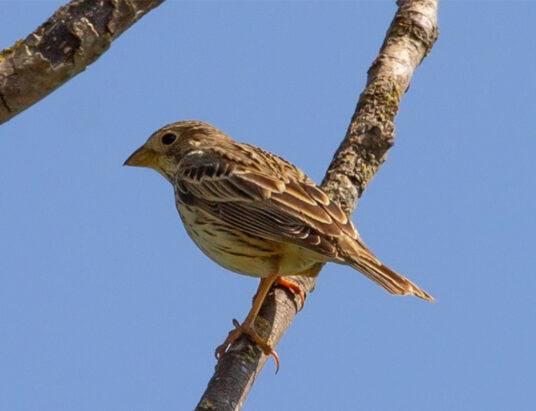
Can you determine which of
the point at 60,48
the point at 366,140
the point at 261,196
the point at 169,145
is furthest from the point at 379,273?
the point at 60,48

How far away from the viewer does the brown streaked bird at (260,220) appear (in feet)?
21.4

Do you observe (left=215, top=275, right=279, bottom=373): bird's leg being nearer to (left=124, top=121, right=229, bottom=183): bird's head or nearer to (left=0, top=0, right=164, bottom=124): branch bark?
(left=124, top=121, right=229, bottom=183): bird's head

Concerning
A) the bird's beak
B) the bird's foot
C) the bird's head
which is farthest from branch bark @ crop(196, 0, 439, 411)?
the bird's beak

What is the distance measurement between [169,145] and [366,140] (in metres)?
2.10

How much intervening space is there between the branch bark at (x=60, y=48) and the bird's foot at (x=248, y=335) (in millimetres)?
2504

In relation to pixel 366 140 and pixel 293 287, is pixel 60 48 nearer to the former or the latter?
pixel 293 287

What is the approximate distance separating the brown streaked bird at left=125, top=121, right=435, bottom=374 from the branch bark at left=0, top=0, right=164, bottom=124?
2620 millimetres

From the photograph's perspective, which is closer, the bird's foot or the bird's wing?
the bird's foot

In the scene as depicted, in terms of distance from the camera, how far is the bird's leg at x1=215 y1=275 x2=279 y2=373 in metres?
6.13

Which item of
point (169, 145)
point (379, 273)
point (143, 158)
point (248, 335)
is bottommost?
point (248, 335)

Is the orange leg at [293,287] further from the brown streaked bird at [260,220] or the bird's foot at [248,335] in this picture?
the bird's foot at [248,335]

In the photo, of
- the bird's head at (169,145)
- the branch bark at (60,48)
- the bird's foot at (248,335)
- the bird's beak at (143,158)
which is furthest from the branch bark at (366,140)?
the branch bark at (60,48)

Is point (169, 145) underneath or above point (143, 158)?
above

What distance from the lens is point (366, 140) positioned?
307 inches
